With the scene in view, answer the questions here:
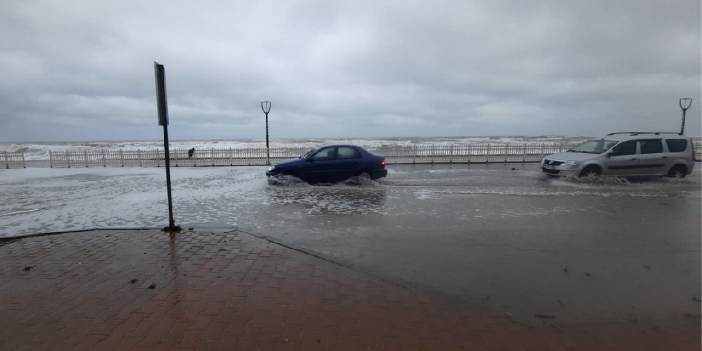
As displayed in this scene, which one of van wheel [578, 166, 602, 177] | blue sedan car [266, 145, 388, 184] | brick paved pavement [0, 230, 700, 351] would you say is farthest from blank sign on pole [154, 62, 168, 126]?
van wheel [578, 166, 602, 177]

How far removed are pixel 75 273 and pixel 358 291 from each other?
347cm

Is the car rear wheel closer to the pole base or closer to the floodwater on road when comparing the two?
the floodwater on road

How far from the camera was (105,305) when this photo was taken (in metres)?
3.38

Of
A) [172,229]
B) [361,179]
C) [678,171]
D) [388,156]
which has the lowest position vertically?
[172,229]

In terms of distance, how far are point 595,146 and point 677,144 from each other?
262cm

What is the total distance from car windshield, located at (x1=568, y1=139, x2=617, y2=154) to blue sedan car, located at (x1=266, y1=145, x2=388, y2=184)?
7.88 meters

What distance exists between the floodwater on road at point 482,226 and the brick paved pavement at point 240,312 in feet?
1.13

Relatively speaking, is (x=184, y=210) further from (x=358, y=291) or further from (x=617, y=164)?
(x=617, y=164)

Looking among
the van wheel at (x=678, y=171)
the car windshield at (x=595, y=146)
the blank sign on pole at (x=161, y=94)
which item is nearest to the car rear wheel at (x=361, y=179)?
the blank sign on pole at (x=161, y=94)

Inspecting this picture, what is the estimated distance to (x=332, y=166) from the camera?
37.5 ft

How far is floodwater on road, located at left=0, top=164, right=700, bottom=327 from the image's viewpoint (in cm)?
371

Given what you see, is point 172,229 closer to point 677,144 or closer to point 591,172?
point 591,172

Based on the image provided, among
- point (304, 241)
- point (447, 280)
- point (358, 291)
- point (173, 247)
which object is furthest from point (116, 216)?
point (447, 280)

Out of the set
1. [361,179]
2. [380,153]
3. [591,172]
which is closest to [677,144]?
[591,172]
